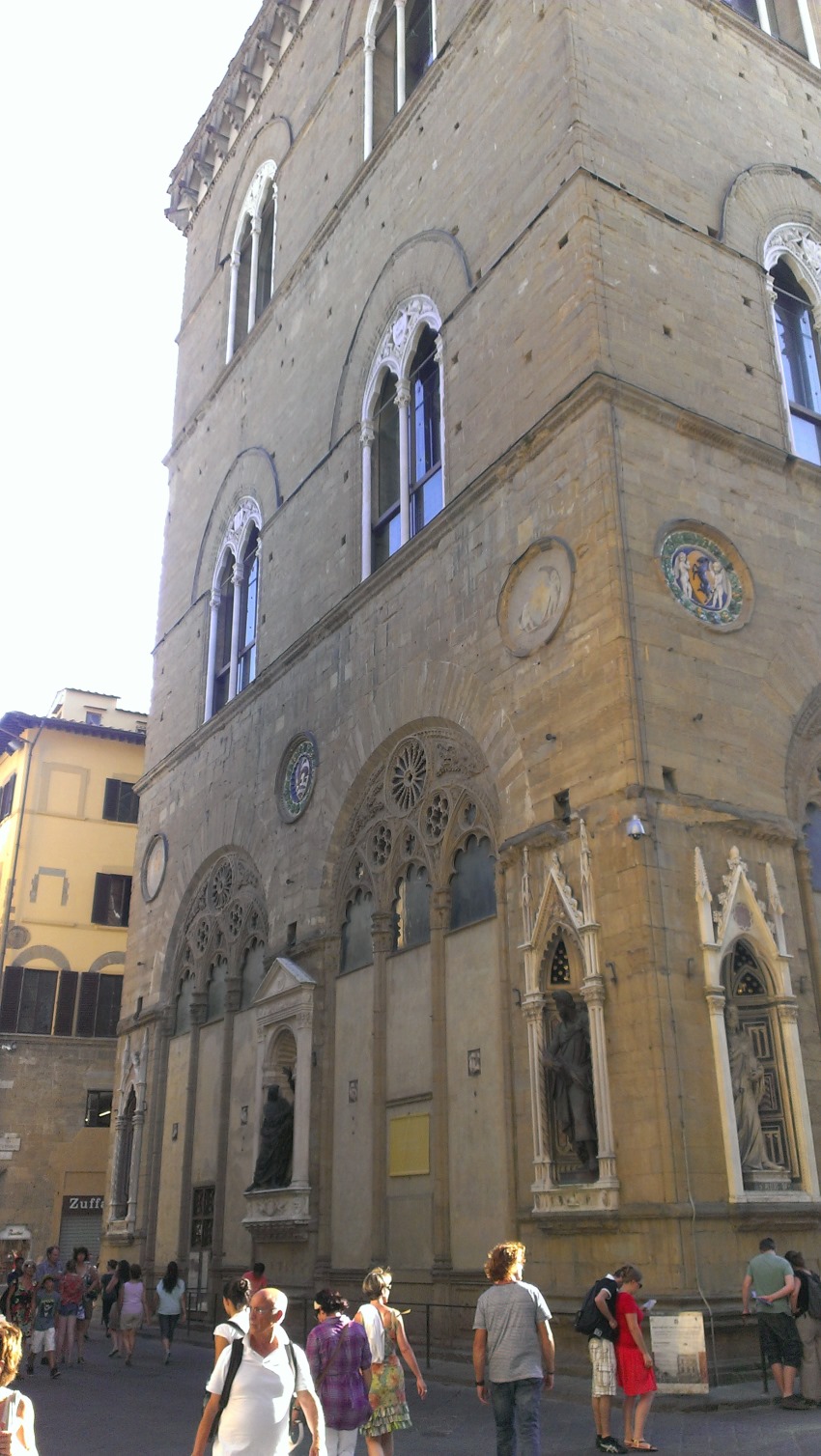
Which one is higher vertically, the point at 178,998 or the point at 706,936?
the point at 178,998

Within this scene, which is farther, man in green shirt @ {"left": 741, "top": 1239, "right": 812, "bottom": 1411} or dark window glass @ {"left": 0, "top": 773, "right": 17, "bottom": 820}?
dark window glass @ {"left": 0, "top": 773, "right": 17, "bottom": 820}

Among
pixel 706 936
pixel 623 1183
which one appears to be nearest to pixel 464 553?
pixel 706 936

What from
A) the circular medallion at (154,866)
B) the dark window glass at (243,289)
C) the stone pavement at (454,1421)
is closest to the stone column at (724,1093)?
the stone pavement at (454,1421)

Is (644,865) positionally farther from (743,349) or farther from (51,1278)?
(51,1278)

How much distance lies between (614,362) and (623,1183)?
7753 millimetres

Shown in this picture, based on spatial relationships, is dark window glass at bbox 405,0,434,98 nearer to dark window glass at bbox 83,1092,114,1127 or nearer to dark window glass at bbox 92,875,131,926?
dark window glass at bbox 92,875,131,926

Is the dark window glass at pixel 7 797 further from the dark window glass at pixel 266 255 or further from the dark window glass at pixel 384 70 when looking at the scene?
the dark window glass at pixel 384 70

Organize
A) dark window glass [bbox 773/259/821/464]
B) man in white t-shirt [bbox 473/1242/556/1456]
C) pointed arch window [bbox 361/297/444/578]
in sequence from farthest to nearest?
pointed arch window [bbox 361/297/444/578], dark window glass [bbox 773/259/821/464], man in white t-shirt [bbox 473/1242/556/1456]

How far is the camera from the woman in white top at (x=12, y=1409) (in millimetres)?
4383

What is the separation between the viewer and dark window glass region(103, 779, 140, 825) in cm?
2983

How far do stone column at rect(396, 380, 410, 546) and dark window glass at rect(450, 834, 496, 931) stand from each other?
4.28m

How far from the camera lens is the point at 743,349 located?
14.0m

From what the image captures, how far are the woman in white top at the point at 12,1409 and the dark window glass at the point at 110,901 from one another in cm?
2484

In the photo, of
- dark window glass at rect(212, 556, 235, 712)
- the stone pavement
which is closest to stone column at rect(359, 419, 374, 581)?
dark window glass at rect(212, 556, 235, 712)
